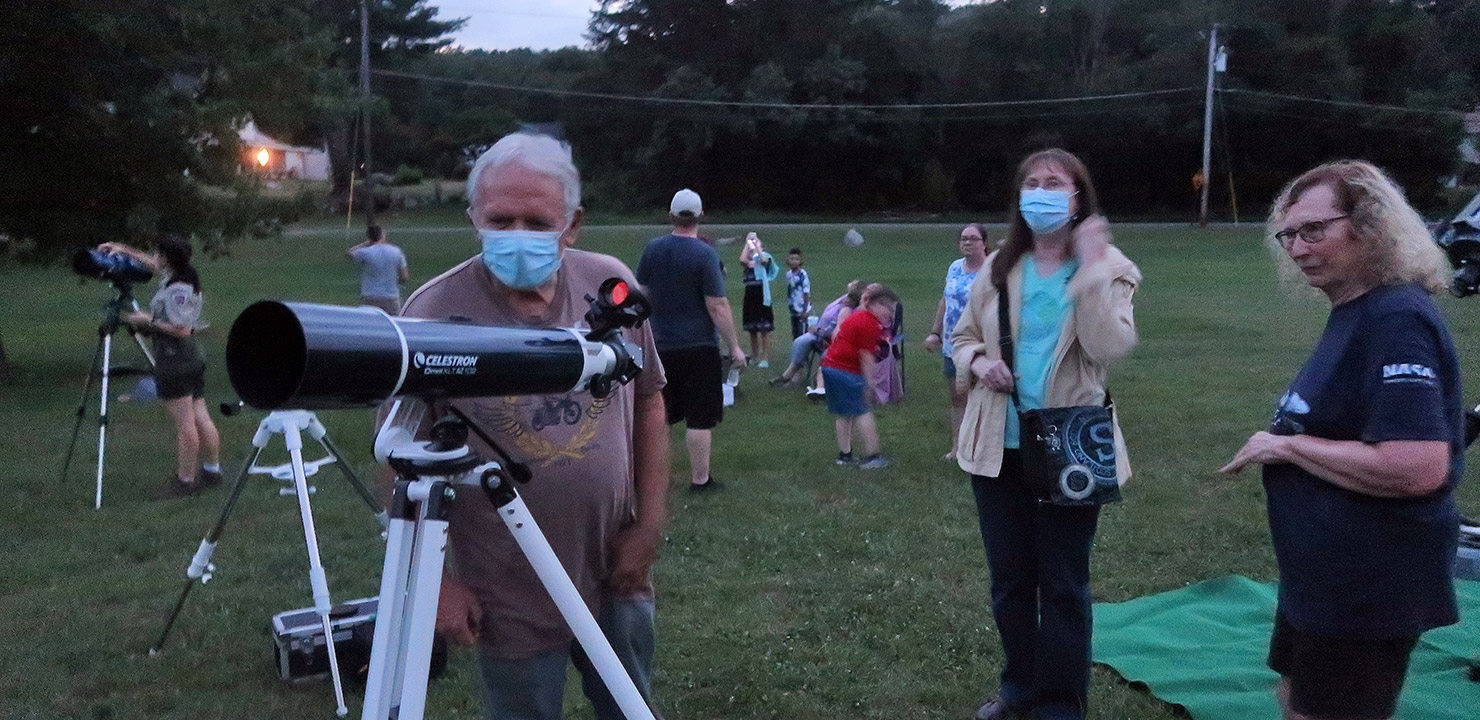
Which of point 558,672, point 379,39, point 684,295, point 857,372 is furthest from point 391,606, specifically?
point 379,39

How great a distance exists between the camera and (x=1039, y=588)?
352 cm

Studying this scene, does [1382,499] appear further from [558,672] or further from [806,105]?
[806,105]

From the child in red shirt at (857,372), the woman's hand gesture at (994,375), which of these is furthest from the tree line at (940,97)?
the woman's hand gesture at (994,375)

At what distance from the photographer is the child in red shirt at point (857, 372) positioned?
762 cm

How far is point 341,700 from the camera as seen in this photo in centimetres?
386

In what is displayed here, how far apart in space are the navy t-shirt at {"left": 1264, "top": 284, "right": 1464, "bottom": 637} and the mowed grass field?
1.03 meters

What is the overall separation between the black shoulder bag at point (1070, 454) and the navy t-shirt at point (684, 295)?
3307 millimetres

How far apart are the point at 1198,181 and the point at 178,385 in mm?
39248

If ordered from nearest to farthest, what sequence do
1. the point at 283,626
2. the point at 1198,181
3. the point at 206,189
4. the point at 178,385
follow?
the point at 283,626
the point at 178,385
the point at 206,189
the point at 1198,181

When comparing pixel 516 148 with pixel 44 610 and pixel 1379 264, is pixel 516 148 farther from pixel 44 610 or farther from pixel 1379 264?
pixel 44 610

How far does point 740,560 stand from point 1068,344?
2.67m

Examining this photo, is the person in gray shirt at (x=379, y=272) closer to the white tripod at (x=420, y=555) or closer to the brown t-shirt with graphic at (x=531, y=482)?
the brown t-shirt with graphic at (x=531, y=482)

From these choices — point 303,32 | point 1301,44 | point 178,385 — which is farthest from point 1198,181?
point 178,385

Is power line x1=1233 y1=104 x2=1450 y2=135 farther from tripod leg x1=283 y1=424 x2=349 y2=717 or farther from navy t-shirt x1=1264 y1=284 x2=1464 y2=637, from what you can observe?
tripod leg x1=283 y1=424 x2=349 y2=717
